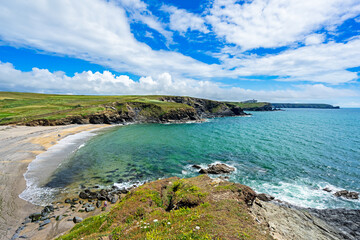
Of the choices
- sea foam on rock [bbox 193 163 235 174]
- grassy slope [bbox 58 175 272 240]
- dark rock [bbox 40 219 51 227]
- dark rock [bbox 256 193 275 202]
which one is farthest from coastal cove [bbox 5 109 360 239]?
grassy slope [bbox 58 175 272 240]

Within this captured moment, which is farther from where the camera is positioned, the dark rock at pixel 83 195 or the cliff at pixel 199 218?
the dark rock at pixel 83 195

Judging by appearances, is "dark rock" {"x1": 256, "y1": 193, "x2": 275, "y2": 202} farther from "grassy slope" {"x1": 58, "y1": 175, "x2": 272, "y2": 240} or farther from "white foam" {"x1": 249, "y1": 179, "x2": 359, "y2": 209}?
"grassy slope" {"x1": 58, "y1": 175, "x2": 272, "y2": 240}

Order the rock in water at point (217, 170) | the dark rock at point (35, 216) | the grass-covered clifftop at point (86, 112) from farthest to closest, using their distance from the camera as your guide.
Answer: the grass-covered clifftop at point (86, 112)
the rock in water at point (217, 170)
the dark rock at point (35, 216)

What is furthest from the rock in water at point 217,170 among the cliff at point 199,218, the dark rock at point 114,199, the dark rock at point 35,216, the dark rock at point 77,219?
the dark rock at point 35,216

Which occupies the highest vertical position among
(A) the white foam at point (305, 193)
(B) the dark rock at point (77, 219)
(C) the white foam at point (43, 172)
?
(A) the white foam at point (305, 193)

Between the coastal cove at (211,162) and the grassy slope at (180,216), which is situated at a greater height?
the grassy slope at (180,216)

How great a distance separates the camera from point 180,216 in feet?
39.9

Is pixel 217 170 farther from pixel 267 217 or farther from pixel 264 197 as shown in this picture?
pixel 267 217

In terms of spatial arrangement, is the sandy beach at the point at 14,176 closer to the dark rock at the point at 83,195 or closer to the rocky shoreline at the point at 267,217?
the rocky shoreline at the point at 267,217

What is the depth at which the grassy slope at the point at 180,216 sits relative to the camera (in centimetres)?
1004

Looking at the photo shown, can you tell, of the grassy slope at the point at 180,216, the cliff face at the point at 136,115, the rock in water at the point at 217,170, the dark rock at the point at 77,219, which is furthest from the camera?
the cliff face at the point at 136,115

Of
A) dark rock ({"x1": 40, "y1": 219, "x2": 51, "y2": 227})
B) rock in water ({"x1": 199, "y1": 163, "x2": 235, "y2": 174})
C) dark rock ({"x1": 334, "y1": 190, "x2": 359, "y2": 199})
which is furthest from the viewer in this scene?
rock in water ({"x1": 199, "y1": 163, "x2": 235, "y2": 174})

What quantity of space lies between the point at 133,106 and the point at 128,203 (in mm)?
117263

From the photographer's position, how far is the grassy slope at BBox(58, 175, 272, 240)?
1004 cm
